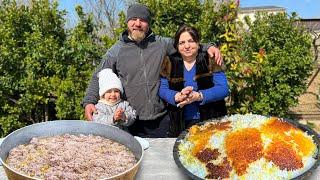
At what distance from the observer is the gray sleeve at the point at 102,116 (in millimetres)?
2502

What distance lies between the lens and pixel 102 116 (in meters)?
2.53

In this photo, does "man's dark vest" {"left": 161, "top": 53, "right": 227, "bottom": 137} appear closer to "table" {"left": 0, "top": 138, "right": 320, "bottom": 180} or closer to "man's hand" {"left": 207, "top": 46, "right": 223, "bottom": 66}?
"man's hand" {"left": 207, "top": 46, "right": 223, "bottom": 66}

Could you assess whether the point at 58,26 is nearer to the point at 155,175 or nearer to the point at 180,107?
the point at 180,107

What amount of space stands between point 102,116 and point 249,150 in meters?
0.91

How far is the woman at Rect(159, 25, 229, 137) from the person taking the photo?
2.59 m

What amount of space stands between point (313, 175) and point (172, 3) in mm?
3150

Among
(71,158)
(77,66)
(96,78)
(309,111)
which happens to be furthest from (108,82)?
(309,111)

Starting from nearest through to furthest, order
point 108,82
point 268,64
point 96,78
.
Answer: point 108,82
point 96,78
point 268,64

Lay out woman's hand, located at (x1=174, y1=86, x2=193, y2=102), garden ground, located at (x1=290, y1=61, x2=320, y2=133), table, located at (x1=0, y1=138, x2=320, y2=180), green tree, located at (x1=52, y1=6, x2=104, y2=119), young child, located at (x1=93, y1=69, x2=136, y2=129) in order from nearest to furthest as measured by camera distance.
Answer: table, located at (x1=0, y1=138, x2=320, y2=180), woman's hand, located at (x1=174, y1=86, x2=193, y2=102), young child, located at (x1=93, y1=69, x2=136, y2=129), green tree, located at (x1=52, y1=6, x2=104, y2=119), garden ground, located at (x1=290, y1=61, x2=320, y2=133)

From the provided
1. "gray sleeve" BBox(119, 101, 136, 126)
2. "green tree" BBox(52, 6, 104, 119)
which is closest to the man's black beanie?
"gray sleeve" BBox(119, 101, 136, 126)

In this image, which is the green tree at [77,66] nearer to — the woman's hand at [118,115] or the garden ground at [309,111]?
the woman's hand at [118,115]

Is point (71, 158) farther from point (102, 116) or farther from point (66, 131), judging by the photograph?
point (102, 116)

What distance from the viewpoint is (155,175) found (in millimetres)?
2000

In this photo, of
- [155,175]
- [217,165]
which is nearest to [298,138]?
[217,165]
